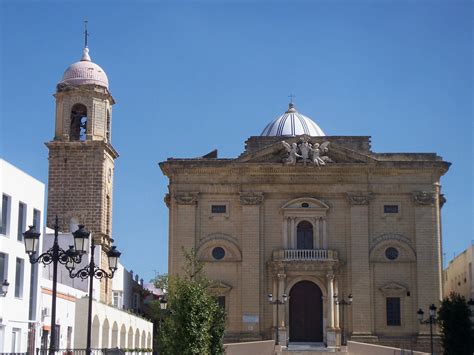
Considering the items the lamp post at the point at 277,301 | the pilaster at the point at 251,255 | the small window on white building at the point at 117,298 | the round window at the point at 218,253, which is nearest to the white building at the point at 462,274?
the lamp post at the point at 277,301

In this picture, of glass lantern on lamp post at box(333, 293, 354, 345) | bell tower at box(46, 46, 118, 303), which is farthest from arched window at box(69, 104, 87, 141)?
glass lantern on lamp post at box(333, 293, 354, 345)

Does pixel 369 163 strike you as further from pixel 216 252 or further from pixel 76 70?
pixel 76 70

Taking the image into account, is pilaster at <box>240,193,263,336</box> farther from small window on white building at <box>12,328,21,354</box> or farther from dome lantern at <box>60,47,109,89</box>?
small window on white building at <box>12,328,21,354</box>

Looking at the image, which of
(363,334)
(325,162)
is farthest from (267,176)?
(363,334)

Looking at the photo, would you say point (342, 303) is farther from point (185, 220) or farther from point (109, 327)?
point (109, 327)

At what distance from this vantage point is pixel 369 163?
55469 mm

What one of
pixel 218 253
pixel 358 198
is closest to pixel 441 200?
pixel 358 198

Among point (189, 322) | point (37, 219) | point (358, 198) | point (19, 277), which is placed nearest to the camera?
point (189, 322)

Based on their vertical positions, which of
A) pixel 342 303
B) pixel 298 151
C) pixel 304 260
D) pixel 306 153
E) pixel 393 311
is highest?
pixel 298 151

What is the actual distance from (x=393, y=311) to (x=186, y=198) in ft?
47.6

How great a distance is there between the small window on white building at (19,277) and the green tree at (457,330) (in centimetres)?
1975

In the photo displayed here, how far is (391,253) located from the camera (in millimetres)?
55562

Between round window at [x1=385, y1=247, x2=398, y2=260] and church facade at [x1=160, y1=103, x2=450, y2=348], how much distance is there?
7 centimetres

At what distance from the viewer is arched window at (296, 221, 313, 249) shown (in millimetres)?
55531
